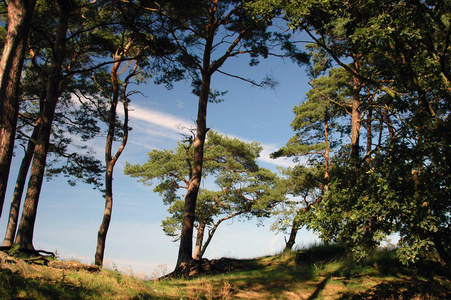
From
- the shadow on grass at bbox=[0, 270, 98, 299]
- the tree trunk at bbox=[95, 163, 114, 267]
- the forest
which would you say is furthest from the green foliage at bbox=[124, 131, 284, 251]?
the shadow on grass at bbox=[0, 270, 98, 299]

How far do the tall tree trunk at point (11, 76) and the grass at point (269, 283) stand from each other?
2088 mm

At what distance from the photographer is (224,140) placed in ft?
82.9

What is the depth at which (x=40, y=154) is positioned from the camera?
33.6ft

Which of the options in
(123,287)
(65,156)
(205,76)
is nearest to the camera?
(123,287)

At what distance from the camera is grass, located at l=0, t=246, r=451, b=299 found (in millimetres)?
5523

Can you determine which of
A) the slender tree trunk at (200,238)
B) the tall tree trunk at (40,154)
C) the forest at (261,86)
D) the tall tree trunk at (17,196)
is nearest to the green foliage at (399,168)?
the forest at (261,86)

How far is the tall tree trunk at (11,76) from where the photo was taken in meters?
6.43

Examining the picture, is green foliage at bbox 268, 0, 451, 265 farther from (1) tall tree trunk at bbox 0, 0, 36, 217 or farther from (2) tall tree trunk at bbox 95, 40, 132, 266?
(2) tall tree trunk at bbox 95, 40, 132, 266

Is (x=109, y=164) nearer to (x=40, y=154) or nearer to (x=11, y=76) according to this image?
(x=40, y=154)

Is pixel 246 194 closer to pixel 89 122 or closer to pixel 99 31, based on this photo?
pixel 89 122

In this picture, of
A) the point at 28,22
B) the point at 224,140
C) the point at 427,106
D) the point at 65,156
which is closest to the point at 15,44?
the point at 28,22

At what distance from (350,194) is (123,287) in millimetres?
5245

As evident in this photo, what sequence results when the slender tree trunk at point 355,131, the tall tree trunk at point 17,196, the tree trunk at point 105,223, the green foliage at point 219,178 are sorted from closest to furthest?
the slender tree trunk at point 355,131 < the tall tree trunk at point 17,196 < the tree trunk at point 105,223 < the green foliage at point 219,178

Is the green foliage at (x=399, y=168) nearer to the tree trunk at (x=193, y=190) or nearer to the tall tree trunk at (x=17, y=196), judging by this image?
the tree trunk at (x=193, y=190)
